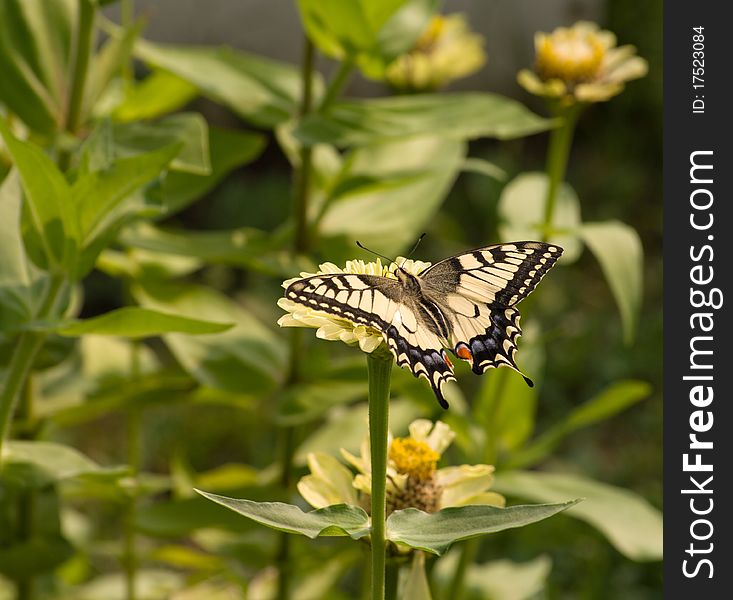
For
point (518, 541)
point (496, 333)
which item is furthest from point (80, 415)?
point (518, 541)

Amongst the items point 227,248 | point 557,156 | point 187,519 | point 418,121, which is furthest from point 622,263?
point 187,519

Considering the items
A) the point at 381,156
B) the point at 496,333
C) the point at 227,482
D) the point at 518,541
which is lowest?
the point at 518,541

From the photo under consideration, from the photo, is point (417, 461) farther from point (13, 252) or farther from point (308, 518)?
point (13, 252)

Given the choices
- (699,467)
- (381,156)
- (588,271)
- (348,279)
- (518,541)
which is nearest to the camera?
(348,279)

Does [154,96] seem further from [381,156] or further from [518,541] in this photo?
[518,541]

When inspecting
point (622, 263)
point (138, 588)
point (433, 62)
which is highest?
point (433, 62)

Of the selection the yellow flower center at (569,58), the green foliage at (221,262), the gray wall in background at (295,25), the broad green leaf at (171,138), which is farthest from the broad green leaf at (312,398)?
the gray wall in background at (295,25)

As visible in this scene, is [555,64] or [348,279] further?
[555,64]

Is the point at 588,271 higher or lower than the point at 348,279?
higher

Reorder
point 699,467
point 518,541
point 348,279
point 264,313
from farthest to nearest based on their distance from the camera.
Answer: point 264,313 → point 518,541 → point 699,467 → point 348,279
